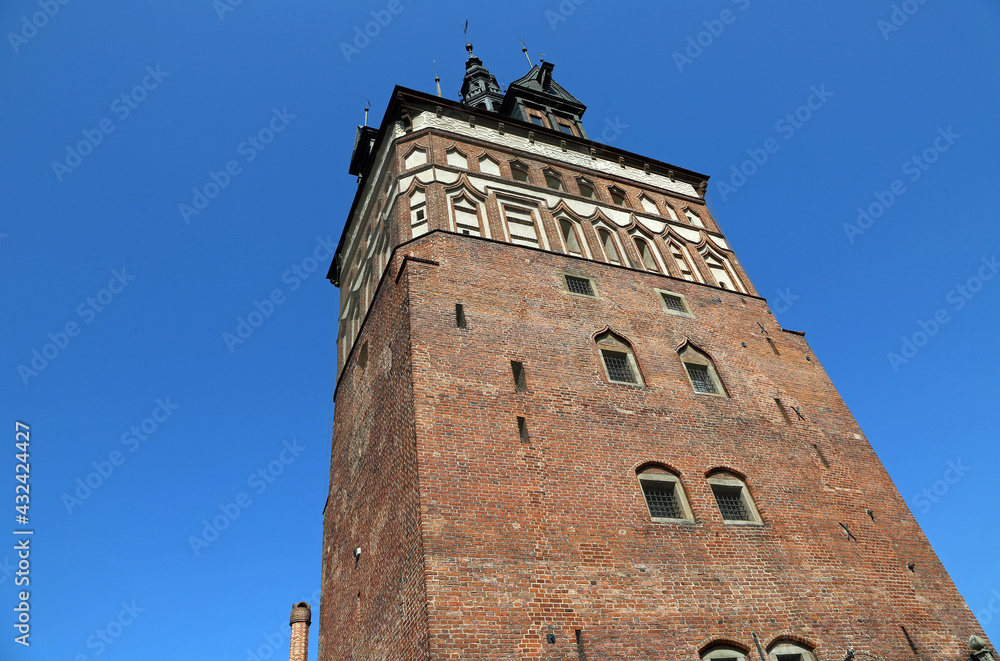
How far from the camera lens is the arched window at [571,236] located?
16.4 metres

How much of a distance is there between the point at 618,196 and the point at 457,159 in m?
5.38

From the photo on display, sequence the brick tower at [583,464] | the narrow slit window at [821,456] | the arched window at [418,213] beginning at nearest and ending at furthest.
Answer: the brick tower at [583,464], the narrow slit window at [821,456], the arched window at [418,213]

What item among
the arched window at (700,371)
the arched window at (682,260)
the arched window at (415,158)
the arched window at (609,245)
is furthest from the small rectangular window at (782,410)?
the arched window at (415,158)

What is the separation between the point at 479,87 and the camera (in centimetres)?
3128

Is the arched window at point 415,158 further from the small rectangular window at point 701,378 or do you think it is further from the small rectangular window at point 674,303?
the small rectangular window at point 701,378

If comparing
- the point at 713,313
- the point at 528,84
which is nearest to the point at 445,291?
the point at 713,313

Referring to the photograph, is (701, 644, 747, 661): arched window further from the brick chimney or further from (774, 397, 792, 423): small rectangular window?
the brick chimney

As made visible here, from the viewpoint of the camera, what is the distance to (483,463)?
9.84m

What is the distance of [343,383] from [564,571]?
998cm

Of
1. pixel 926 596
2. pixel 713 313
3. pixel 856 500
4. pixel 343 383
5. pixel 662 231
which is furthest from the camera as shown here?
pixel 662 231

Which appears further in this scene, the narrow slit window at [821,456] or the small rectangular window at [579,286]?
the small rectangular window at [579,286]

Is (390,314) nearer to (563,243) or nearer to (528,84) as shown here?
(563,243)

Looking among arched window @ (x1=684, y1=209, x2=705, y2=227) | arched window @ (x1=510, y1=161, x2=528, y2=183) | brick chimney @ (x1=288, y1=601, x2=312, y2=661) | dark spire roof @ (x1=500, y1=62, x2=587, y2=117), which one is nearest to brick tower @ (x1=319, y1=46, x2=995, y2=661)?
arched window @ (x1=510, y1=161, x2=528, y2=183)

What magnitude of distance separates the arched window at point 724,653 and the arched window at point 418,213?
1051cm
